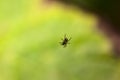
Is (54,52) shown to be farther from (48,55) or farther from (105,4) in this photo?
(105,4)

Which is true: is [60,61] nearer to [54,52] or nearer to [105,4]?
[54,52]

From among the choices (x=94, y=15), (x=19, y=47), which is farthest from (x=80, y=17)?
(x=19, y=47)

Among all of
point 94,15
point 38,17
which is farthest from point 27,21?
point 94,15

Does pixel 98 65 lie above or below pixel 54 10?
below

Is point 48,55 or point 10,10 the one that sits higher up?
point 10,10

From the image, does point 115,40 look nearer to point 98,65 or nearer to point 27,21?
point 98,65
